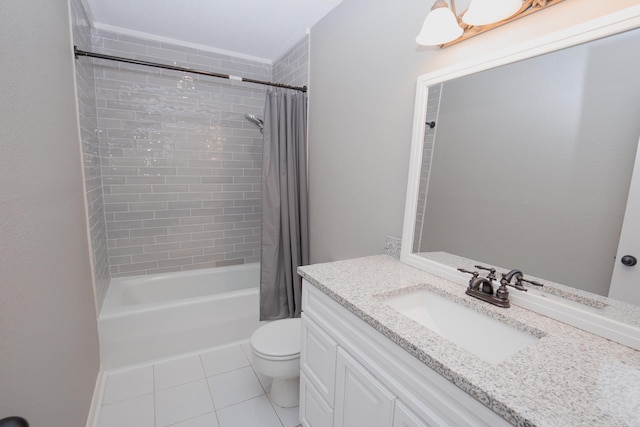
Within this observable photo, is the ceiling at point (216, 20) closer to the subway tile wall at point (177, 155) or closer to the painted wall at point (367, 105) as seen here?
the subway tile wall at point (177, 155)

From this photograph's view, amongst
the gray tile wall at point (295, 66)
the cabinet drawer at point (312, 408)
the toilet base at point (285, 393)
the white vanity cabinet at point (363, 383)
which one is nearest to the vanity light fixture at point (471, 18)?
the white vanity cabinet at point (363, 383)

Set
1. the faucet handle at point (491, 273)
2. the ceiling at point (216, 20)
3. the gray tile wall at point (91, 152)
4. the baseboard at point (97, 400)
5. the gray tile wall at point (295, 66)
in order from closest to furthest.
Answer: the faucet handle at point (491, 273)
the baseboard at point (97, 400)
the gray tile wall at point (91, 152)
the ceiling at point (216, 20)
the gray tile wall at point (295, 66)

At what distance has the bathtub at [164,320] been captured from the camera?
1.92 meters

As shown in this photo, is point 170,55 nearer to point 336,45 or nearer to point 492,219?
point 336,45

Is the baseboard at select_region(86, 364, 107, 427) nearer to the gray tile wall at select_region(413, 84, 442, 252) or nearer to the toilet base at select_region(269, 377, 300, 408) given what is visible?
the toilet base at select_region(269, 377, 300, 408)

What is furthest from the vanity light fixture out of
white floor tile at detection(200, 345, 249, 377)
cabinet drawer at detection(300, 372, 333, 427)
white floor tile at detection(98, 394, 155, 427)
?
white floor tile at detection(98, 394, 155, 427)

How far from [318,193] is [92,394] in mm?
1844

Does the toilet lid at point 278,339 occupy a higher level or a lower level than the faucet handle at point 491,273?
lower

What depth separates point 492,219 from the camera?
1.16 m

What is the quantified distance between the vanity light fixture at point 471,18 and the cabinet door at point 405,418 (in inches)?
52.1

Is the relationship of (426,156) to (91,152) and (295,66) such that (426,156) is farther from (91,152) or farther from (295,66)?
(91,152)

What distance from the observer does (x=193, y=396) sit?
5.68 feet

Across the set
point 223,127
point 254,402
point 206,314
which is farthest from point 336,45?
point 254,402

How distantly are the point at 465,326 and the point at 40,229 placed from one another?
1.60m
